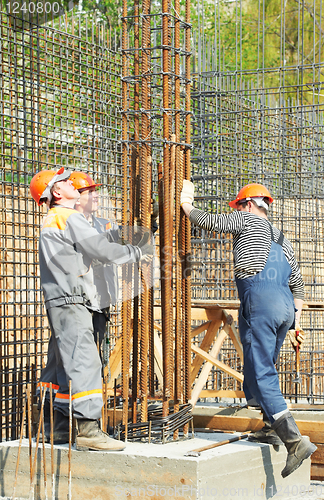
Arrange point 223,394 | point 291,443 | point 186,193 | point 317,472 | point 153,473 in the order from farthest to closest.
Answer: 1. point 223,394
2. point 317,472
3. point 186,193
4. point 291,443
5. point 153,473

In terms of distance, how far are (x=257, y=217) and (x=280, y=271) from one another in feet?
1.45

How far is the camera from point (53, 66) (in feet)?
23.2

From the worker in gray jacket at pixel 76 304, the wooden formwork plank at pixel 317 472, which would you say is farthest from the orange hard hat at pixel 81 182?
the wooden formwork plank at pixel 317 472

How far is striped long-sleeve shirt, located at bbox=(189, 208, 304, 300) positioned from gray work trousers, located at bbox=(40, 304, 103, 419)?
3.74ft

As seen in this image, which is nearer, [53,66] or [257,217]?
[257,217]

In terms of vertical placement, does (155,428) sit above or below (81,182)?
below

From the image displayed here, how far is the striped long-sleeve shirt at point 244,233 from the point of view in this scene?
4.92m

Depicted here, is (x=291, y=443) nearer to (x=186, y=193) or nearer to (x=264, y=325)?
(x=264, y=325)

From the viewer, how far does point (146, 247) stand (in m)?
4.76

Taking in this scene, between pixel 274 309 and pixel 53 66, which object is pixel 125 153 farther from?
pixel 53 66

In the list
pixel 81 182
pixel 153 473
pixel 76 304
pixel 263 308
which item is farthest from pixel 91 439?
pixel 81 182

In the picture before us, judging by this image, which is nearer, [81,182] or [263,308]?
[263,308]

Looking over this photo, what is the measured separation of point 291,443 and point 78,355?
5.24ft

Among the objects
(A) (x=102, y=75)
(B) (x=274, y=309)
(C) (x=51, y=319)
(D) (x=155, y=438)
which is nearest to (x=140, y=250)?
(C) (x=51, y=319)
